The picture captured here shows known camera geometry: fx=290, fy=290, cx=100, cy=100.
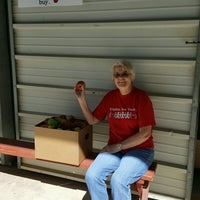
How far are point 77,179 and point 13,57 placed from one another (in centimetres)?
175

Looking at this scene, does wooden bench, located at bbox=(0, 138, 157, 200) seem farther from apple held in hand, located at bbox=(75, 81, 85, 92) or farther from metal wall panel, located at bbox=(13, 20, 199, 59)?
metal wall panel, located at bbox=(13, 20, 199, 59)

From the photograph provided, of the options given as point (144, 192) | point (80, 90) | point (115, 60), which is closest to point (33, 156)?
point (80, 90)

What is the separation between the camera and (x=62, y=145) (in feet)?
9.77

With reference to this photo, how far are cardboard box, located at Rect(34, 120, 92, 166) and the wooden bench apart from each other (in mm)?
92

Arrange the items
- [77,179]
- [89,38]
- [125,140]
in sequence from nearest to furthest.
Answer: [125,140] < [89,38] < [77,179]

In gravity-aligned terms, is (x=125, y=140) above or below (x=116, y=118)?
below

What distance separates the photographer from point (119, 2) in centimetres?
303

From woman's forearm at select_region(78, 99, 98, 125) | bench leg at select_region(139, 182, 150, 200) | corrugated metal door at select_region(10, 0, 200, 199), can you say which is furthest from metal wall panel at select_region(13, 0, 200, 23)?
bench leg at select_region(139, 182, 150, 200)

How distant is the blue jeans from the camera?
257 cm

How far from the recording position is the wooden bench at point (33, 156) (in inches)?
108

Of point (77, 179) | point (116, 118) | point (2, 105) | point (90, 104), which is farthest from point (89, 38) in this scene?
point (77, 179)

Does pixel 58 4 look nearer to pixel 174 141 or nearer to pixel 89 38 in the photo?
pixel 89 38

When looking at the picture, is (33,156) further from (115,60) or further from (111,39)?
(111,39)

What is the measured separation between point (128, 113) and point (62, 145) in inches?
29.7
